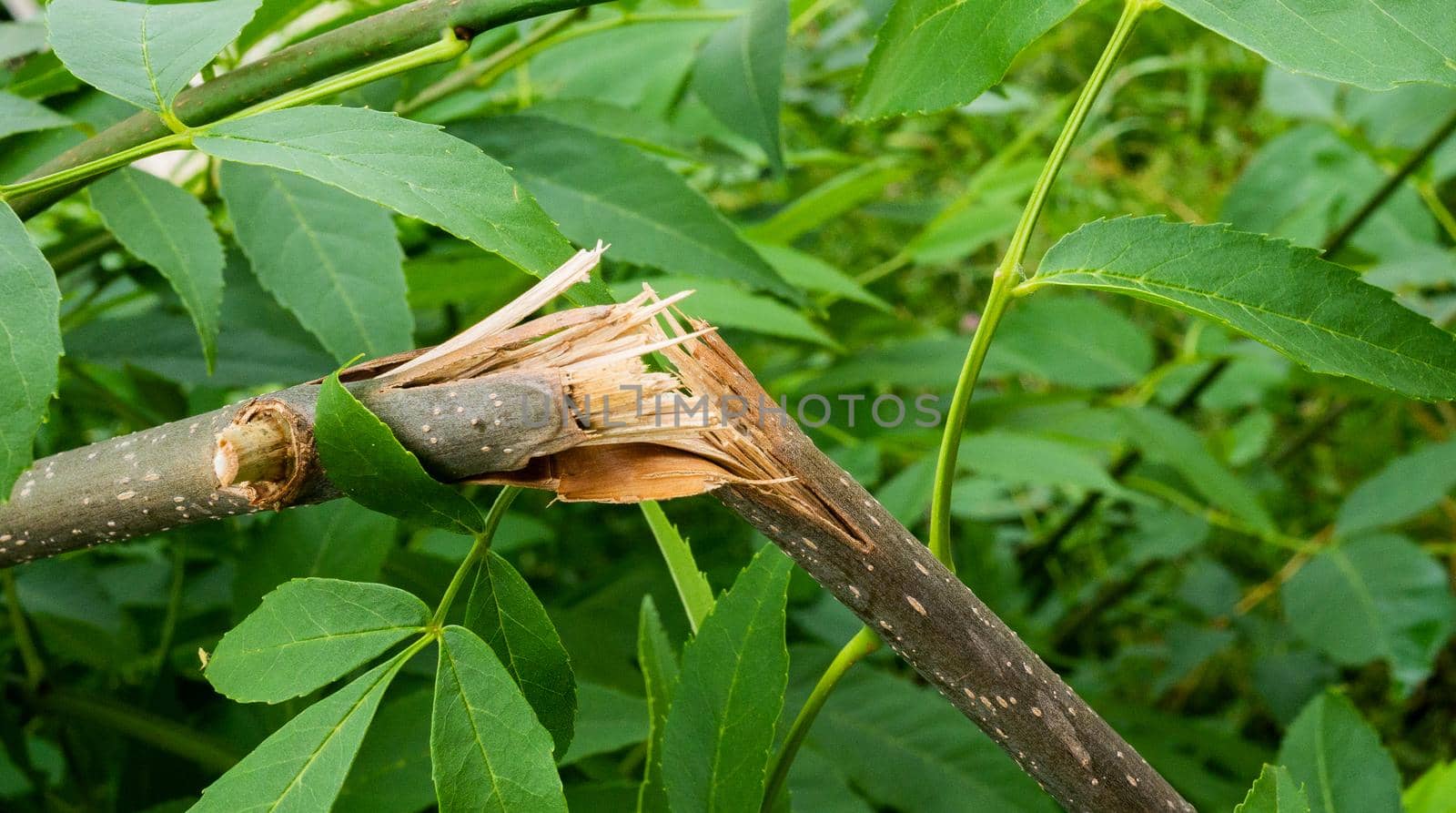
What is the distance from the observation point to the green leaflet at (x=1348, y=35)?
28 cm

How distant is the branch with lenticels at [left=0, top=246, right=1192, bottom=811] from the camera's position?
0.87ft

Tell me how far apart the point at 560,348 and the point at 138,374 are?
1.58 feet

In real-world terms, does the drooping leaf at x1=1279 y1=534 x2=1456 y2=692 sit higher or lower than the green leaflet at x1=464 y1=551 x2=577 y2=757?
lower

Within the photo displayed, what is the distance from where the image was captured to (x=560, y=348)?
0.90ft

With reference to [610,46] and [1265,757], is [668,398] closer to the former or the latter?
[610,46]

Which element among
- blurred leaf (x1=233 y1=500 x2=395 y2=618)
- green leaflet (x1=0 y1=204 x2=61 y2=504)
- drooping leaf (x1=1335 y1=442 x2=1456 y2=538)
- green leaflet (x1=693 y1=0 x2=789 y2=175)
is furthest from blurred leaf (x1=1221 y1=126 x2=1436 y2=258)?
green leaflet (x1=0 y1=204 x2=61 y2=504)

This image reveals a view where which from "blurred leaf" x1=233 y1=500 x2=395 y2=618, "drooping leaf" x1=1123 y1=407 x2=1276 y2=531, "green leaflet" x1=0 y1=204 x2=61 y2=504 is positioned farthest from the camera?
"drooping leaf" x1=1123 y1=407 x2=1276 y2=531

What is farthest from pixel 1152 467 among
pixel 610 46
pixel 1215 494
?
pixel 610 46

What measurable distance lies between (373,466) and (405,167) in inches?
3.1

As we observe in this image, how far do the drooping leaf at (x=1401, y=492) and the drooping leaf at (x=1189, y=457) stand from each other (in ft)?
0.42

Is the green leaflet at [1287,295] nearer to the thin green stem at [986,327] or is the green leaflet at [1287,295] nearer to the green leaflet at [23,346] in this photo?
the thin green stem at [986,327]

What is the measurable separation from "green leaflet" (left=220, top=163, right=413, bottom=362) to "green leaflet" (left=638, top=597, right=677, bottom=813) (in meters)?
0.15

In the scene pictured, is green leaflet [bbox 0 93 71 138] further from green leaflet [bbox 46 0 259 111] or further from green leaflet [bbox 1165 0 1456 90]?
green leaflet [bbox 1165 0 1456 90]

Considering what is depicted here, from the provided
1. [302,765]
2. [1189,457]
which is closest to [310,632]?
[302,765]
